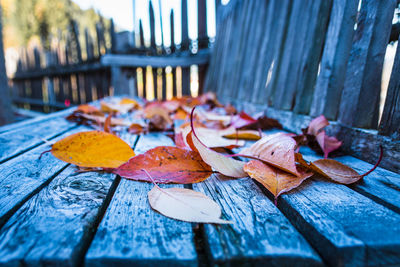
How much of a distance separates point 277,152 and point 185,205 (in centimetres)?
32

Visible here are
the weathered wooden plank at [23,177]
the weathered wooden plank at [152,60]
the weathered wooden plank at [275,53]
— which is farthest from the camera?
the weathered wooden plank at [152,60]

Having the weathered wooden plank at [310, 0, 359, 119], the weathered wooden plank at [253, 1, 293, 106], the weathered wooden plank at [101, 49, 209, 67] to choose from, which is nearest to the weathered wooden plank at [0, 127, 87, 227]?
the weathered wooden plank at [310, 0, 359, 119]

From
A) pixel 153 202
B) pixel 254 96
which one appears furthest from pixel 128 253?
pixel 254 96

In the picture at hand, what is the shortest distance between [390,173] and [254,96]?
140 cm

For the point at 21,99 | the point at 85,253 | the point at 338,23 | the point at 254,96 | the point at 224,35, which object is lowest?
the point at 21,99

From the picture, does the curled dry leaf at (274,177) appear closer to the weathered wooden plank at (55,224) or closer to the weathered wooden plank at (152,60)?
the weathered wooden plank at (55,224)

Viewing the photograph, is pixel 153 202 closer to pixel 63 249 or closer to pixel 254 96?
pixel 63 249

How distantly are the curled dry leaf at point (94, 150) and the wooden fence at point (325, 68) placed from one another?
87 cm

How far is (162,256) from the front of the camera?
36 cm

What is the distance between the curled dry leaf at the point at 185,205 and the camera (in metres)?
0.45

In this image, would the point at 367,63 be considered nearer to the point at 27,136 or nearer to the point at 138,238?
the point at 138,238

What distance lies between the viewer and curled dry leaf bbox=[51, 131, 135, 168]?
683 millimetres

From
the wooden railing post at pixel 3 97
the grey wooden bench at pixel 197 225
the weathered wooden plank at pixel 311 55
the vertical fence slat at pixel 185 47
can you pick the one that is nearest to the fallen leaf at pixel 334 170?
the grey wooden bench at pixel 197 225

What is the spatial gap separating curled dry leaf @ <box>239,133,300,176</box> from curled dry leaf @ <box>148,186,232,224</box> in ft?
0.78
